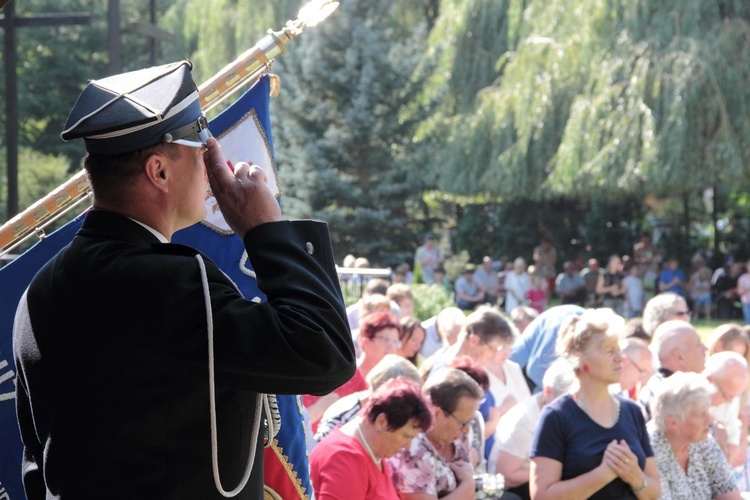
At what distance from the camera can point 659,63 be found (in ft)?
62.7

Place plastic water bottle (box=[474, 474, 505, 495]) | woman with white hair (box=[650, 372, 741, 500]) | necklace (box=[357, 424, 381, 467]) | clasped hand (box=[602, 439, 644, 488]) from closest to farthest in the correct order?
necklace (box=[357, 424, 381, 467])
clasped hand (box=[602, 439, 644, 488])
plastic water bottle (box=[474, 474, 505, 495])
woman with white hair (box=[650, 372, 741, 500])

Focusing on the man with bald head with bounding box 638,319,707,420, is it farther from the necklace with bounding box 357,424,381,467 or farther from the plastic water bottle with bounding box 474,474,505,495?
the necklace with bounding box 357,424,381,467

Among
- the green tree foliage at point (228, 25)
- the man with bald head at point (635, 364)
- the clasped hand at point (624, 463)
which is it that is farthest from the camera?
the green tree foliage at point (228, 25)

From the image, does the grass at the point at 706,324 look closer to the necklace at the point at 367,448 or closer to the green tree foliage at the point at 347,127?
the green tree foliage at the point at 347,127

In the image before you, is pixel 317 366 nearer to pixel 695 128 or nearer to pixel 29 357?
pixel 29 357

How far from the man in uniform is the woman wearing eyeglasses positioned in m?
2.70

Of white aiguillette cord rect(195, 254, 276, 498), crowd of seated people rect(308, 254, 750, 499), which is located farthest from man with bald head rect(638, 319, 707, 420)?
white aiguillette cord rect(195, 254, 276, 498)

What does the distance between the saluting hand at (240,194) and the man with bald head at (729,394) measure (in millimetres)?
4699

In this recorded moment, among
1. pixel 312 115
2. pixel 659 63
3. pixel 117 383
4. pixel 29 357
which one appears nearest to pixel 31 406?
pixel 29 357

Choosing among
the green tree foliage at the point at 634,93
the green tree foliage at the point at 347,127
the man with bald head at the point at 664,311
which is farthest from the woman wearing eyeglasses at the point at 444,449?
the green tree foliage at the point at 347,127

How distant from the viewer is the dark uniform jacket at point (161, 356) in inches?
68.0

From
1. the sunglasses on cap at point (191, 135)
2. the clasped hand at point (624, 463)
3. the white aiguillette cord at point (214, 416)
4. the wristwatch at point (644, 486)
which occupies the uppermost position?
the sunglasses on cap at point (191, 135)

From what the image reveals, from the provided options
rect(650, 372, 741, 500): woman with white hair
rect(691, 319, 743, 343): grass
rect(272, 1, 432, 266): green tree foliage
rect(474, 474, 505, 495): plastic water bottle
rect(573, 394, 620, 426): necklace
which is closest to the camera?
rect(573, 394, 620, 426): necklace

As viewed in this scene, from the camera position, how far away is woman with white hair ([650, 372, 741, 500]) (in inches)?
197
